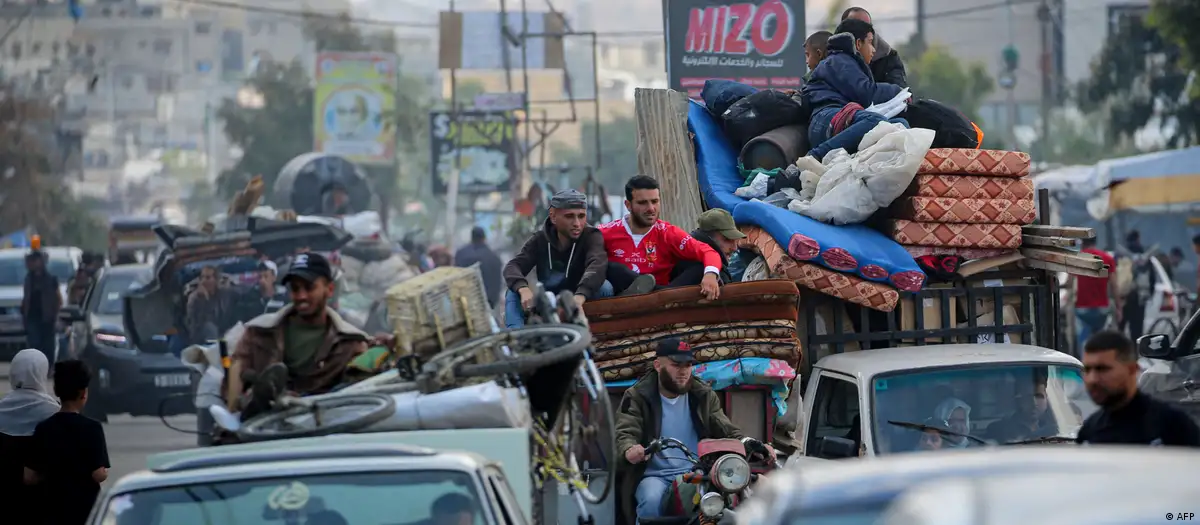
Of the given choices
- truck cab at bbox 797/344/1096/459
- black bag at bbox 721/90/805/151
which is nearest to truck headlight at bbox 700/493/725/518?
truck cab at bbox 797/344/1096/459

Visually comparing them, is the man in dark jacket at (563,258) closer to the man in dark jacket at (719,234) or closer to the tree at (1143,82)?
the man in dark jacket at (719,234)

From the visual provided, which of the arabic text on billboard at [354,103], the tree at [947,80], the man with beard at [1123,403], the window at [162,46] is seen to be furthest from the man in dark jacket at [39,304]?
the window at [162,46]

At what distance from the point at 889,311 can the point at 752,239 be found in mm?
999

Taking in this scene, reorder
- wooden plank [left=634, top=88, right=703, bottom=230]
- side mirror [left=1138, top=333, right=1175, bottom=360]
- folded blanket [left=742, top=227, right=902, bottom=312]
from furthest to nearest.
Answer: wooden plank [left=634, top=88, right=703, bottom=230]
side mirror [left=1138, top=333, right=1175, bottom=360]
folded blanket [left=742, top=227, right=902, bottom=312]

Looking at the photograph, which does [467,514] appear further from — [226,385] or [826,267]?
[826,267]

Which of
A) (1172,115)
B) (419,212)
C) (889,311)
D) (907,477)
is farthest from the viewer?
(419,212)

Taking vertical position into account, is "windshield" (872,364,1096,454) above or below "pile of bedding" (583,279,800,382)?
below

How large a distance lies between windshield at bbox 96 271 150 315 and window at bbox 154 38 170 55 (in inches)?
5912

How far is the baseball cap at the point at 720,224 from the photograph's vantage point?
32.0ft

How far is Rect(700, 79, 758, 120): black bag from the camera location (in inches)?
462

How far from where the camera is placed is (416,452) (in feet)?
17.6

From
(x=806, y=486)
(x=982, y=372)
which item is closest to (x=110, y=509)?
(x=806, y=486)

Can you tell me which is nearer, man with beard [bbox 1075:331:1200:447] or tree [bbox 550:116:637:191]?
man with beard [bbox 1075:331:1200:447]

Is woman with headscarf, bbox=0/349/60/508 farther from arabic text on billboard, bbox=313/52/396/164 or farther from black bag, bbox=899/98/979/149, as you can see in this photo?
arabic text on billboard, bbox=313/52/396/164
